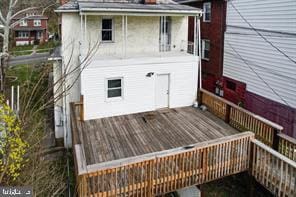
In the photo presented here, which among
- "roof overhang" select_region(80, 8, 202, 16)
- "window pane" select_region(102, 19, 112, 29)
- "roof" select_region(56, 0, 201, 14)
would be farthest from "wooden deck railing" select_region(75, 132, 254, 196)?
"window pane" select_region(102, 19, 112, 29)

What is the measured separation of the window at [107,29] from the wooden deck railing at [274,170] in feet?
30.1

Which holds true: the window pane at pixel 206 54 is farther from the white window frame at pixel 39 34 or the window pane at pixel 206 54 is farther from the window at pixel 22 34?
the window at pixel 22 34

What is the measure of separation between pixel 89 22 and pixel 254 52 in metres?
9.17

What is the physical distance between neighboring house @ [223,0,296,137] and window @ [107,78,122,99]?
7688 millimetres

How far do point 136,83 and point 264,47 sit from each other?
23.2 feet

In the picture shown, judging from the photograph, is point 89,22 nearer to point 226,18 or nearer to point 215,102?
point 215,102

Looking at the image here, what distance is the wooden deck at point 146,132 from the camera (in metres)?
10.6

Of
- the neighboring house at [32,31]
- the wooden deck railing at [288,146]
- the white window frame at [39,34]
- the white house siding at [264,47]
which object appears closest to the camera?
the wooden deck railing at [288,146]

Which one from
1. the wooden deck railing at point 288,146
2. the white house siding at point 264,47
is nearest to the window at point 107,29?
the white house siding at point 264,47

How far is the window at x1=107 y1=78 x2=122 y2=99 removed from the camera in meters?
13.7

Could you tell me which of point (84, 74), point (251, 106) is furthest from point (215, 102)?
point (84, 74)

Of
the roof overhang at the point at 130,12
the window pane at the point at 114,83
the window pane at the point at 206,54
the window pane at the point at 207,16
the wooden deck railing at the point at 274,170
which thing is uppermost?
the window pane at the point at 207,16

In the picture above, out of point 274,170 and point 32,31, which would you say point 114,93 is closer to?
point 274,170

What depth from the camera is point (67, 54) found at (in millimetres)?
14297
